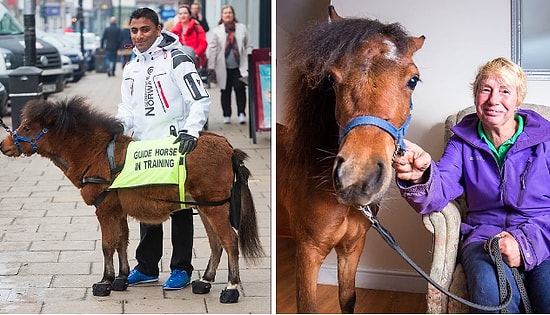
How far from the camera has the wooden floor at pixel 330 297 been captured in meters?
2.08

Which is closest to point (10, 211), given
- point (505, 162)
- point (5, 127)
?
point (5, 127)

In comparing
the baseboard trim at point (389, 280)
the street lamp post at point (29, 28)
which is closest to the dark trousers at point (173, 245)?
the street lamp post at point (29, 28)

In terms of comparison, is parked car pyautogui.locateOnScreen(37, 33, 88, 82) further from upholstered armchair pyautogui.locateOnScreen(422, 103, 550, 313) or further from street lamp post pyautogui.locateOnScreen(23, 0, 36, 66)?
upholstered armchair pyautogui.locateOnScreen(422, 103, 550, 313)

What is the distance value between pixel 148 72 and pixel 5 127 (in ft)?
1.38

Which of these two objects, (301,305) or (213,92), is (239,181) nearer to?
(213,92)

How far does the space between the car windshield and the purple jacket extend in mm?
1191

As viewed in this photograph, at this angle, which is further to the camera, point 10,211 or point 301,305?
point 10,211

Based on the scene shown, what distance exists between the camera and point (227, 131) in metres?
2.08

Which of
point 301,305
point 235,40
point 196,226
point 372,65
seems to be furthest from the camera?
point 235,40

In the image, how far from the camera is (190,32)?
6.65 ft

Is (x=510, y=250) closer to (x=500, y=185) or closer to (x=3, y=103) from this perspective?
(x=500, y=185)

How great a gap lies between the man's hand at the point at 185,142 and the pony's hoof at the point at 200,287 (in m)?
0.41

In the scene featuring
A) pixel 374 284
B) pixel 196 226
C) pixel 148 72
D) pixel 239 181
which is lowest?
pixel 374 284

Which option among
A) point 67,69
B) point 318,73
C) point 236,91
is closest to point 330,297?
point 236,91
